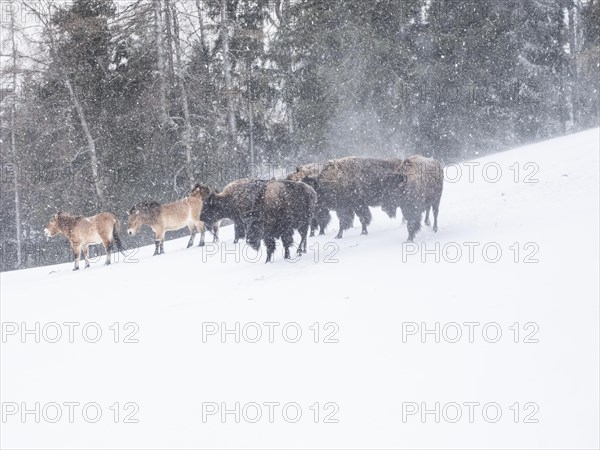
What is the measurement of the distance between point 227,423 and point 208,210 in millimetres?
6922

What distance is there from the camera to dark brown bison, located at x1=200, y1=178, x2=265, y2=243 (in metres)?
9.75

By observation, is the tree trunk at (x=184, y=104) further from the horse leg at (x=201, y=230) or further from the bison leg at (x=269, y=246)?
the bison leg at (x=269, y=246)

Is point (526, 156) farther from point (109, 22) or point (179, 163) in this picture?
point (109, 22)

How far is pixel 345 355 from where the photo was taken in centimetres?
452

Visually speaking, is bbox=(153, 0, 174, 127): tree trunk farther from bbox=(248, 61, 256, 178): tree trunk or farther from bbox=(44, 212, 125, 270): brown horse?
bbox=(44, 212, 125, 270): brown horse

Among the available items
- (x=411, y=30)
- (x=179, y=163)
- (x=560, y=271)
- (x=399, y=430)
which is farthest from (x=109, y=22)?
(x=399, y=430)

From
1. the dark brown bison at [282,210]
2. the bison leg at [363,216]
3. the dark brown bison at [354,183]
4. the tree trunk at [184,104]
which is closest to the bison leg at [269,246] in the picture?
the dark brown bison at [282,210]

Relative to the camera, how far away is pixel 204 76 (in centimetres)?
2136

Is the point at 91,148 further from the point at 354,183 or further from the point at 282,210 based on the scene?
the point at 282,210

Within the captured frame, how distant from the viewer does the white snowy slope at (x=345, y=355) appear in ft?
11.5

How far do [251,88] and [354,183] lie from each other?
12.7 meters

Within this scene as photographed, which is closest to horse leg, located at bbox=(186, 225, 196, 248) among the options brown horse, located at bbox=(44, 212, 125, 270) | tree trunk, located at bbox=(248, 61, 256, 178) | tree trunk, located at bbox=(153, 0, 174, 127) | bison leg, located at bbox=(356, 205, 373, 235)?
brown horse, located at bbox=(44, 212, 125, 270)

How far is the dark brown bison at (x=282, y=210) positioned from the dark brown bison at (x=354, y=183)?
1120 mm

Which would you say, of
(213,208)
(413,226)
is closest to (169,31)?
(213,208)
